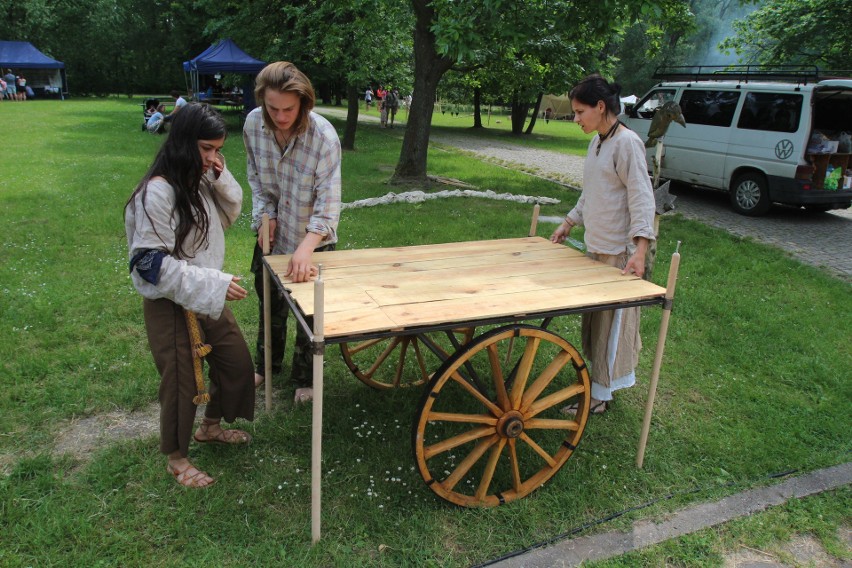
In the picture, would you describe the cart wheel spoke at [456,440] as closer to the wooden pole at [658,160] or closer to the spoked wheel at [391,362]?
the spoked wheel at [391,362]

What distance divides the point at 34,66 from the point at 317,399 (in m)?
39.2

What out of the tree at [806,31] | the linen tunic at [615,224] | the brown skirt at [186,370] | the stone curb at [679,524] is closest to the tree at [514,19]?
the linen tunic at [615,224]

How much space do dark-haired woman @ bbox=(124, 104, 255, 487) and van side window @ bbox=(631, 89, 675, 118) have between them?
10389mm

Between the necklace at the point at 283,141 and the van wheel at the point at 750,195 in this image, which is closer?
the necklace at the point at 283,141

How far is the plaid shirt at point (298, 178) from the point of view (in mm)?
3057

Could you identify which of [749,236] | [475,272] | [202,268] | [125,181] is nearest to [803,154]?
[749,236]

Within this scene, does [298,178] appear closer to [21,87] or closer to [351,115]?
[351,115]

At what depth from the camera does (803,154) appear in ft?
28.3

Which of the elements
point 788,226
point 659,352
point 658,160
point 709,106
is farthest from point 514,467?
point 709,106

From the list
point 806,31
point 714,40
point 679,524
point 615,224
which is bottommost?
point 679,524

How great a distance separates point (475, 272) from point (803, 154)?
25.6 feet

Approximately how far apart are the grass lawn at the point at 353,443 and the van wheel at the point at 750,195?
10.5 feet

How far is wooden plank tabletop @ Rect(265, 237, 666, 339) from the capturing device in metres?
2.38

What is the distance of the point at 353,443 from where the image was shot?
3279 millimetres
